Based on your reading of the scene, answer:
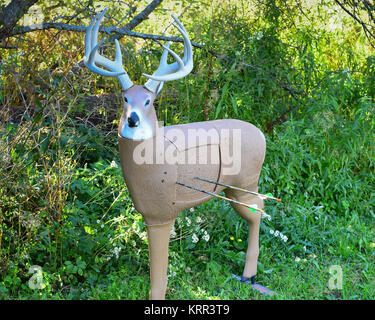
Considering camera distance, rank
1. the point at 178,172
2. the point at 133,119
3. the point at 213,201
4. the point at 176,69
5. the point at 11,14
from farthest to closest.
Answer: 1. the point at 213,201
2. the point at 11,14
3. the point at 178,172
4. the point at 176,69
5. the point at 133,119

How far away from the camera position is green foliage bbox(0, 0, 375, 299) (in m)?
3.28

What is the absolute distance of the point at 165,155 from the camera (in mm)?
2678

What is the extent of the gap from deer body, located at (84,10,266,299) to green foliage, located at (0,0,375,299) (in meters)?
0.57

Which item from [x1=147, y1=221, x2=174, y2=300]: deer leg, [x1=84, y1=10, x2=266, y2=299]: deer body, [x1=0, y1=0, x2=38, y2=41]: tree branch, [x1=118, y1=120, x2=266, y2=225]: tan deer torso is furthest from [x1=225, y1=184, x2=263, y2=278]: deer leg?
[x1=0, y1=0, x2=38, y2=41]: tree branch

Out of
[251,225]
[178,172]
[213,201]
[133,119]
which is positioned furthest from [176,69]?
[213,201]

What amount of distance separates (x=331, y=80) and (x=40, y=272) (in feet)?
11.0

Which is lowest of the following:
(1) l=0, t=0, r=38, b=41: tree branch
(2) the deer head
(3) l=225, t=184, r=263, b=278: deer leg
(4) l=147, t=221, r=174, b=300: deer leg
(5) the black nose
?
(4) l=147, t=221, r=174, b=300: deer leg

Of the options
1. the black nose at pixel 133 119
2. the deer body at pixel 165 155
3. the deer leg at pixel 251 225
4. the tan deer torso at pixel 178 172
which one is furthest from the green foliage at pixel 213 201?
the black nose at pixel 133 119

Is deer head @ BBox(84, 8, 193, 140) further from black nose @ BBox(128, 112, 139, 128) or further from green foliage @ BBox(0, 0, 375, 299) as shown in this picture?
green foliage @ BBox(0, 0, 375, 299)

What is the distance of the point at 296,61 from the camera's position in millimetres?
5391

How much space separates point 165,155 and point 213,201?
1.42 meters

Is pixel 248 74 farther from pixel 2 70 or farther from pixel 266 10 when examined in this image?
pixel 2 70

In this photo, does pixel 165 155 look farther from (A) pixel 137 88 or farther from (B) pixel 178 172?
(A) pixel 137 88

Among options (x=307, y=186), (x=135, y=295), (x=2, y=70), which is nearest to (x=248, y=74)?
(x=307, y=186)
